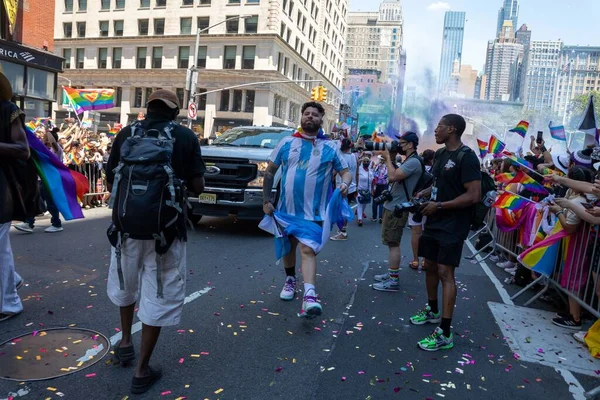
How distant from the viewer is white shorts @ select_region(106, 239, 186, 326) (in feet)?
10.1

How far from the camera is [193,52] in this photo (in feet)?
146

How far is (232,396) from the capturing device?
10.1 ft

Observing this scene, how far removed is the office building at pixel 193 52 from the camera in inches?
1679

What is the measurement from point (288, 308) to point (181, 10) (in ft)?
149

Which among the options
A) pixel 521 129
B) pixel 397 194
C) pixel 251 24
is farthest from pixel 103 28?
pixel 397 194

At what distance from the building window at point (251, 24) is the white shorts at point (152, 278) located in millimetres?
42676

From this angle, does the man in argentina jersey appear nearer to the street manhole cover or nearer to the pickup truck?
the street manhole cover

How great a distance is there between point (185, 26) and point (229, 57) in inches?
221

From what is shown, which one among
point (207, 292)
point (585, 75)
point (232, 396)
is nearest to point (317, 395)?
point (232, 396)

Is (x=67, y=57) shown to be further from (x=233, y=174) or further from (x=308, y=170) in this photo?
(x=308, y=170)

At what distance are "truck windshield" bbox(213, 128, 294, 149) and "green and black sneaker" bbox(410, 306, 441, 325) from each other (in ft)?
17.4

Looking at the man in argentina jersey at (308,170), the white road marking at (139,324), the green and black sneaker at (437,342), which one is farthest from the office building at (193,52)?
the green and black sneaker at (437,342)

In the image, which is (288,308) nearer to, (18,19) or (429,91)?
(18,19)

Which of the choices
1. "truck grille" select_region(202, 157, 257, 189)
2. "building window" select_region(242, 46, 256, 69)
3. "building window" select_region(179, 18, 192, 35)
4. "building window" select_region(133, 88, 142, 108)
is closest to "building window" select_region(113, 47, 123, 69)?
"building window" select_region(133, 88, 142, 108)
